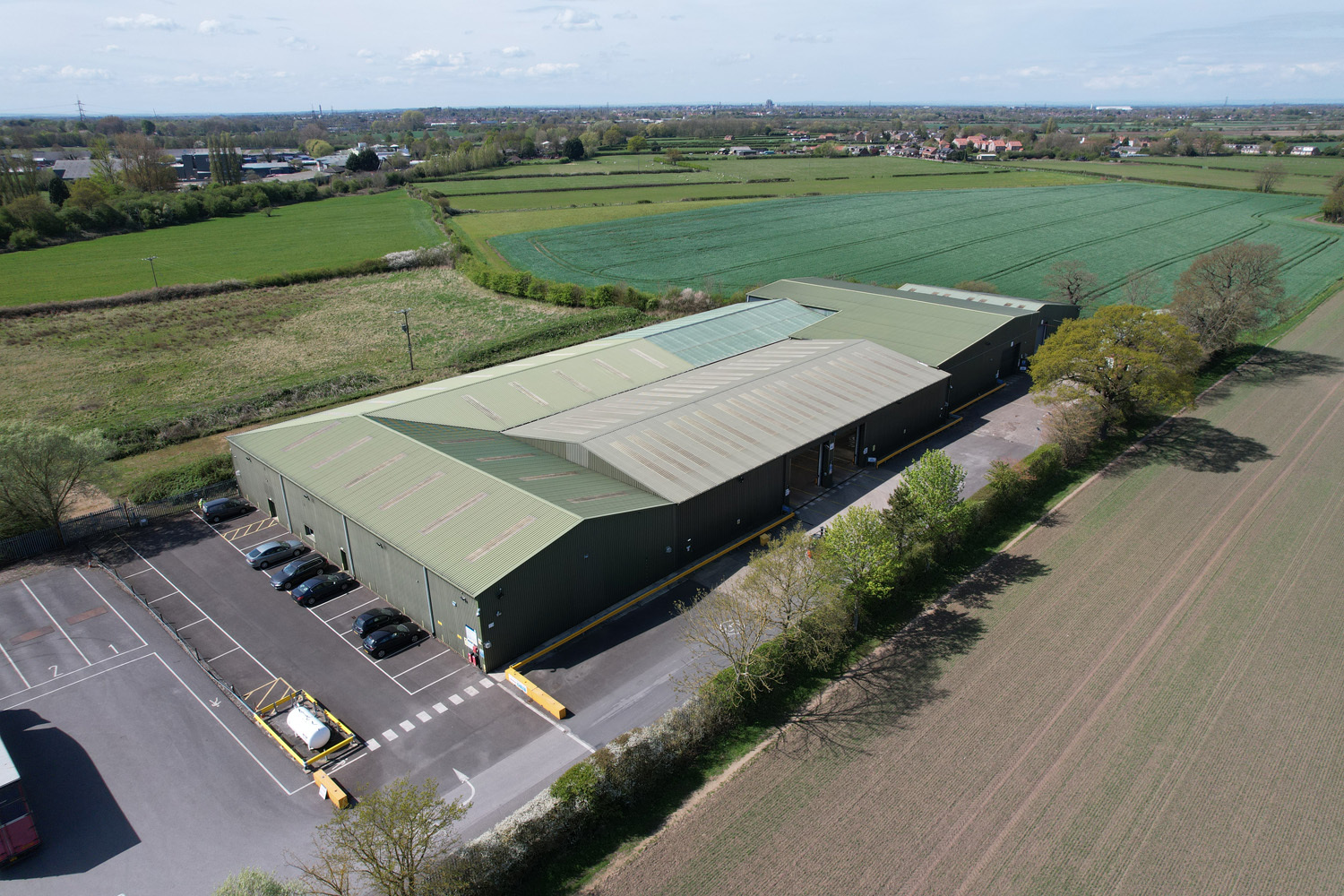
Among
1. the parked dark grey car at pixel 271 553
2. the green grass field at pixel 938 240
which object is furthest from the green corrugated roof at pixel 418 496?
the green grass field at pixel 938 240

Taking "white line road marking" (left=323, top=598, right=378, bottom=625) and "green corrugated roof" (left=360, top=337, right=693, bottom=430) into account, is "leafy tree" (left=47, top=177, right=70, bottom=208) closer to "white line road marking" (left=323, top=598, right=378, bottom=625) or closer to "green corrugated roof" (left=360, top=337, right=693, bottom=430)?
"green corrugated roof" (left=360, top=337, right=693, bottom=430)

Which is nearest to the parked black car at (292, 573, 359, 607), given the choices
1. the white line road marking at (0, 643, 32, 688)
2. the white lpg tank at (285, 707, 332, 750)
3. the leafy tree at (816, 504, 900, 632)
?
the white lpg tank at (285, 707, 332, 750)

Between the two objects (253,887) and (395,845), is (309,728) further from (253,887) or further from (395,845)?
(395,845)

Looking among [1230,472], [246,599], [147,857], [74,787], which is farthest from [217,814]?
[1230,472]

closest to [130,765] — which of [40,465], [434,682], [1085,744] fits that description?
[434,682]

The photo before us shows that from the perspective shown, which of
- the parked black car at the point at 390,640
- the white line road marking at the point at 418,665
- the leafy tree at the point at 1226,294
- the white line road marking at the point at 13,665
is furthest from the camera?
the leafy tree at the point at 1226,294

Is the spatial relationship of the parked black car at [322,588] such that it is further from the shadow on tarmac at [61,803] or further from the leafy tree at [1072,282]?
the leafy tree at [1072,282]
